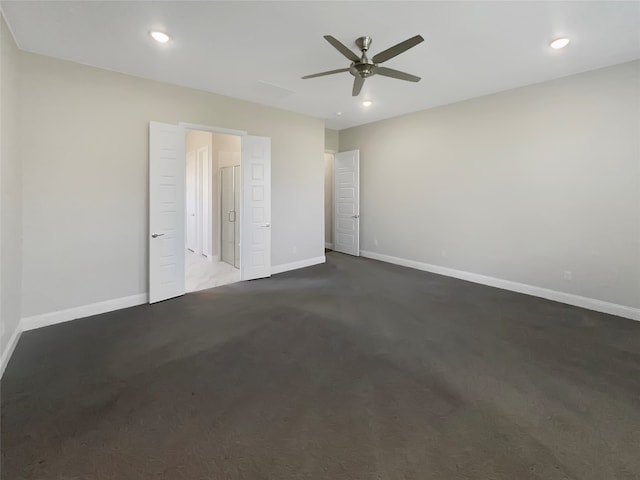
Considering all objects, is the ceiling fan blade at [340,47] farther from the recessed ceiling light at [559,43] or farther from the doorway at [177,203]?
the doorway at [177,203]

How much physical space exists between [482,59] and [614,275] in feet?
9.96

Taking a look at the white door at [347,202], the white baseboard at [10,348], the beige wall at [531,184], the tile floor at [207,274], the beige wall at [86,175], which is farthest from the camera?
the white door at [347,202]

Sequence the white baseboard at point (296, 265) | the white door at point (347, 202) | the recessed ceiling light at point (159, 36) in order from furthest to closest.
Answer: the white door at point (347, 202), the white baseboard at point (296, 265), the recessed ceiling light at point (159, 36)

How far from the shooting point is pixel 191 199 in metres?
7.38

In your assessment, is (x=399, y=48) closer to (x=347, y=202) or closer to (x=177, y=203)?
(x=177, y=203)

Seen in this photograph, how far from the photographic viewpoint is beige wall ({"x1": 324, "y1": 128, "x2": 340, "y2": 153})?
7.17 m

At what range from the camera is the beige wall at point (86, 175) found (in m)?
3.23

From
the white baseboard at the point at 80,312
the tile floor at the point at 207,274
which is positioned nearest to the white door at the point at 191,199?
the tile floor at the point at 207,274

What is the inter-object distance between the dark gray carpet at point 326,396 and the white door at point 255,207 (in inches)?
58.7

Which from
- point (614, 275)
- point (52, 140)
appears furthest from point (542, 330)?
point (52, 140)

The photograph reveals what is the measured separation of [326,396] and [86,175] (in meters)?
3.58

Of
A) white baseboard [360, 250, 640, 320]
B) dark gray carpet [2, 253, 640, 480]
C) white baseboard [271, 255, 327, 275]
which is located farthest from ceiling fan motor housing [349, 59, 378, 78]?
white baseboard [360, 250, 640, 320]

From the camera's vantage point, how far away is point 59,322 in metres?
3.37

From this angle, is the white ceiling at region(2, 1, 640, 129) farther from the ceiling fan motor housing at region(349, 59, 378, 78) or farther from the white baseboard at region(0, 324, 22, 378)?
the white baseboard at region(0, 324, 22, 378)
